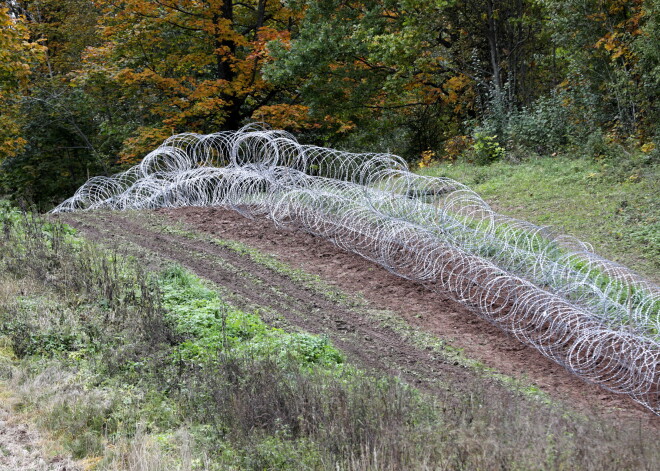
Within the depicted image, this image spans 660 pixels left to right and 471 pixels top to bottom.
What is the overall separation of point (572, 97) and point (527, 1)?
10.5ft

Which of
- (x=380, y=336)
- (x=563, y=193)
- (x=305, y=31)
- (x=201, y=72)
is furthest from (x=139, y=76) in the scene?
(x=380, y=336)

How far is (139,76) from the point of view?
16.9 m

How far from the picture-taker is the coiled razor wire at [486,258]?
Result: 7234 millimetres

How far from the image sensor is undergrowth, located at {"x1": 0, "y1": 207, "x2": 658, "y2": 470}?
12.6 ft

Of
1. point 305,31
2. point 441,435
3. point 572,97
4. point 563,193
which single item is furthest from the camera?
point 305,31

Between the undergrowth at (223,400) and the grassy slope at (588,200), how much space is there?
5.13 metres

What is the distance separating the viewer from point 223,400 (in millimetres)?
4840

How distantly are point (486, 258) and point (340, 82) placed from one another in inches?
391

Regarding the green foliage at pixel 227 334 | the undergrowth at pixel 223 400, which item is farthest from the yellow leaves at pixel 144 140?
the green foliage at pixel 227 334

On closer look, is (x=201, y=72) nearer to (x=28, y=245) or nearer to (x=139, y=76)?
(x=139, y=76)

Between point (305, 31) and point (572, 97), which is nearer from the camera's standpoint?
point (572, 97)

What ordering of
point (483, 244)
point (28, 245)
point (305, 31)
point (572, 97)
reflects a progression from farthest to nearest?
point (305, 31) → point (572, 97) → point (483, 244) → point (28, 245)

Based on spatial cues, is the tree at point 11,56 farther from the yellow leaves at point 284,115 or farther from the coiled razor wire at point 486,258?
the yellow leaves at point 284,115

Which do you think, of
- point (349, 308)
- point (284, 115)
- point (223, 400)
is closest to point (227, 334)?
point (223, 400)
